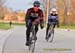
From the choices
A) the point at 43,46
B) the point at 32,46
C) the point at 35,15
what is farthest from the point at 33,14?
the point at 43,46

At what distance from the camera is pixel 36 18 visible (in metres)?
12.4

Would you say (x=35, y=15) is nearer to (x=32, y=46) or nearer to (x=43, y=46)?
(x=32, y=46)

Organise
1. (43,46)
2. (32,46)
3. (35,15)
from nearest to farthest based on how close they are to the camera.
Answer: (32,46) < (35,15) < (43,46)

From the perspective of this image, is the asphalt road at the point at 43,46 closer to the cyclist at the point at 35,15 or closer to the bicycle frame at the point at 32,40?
the bicycle frame at the point at 32,40

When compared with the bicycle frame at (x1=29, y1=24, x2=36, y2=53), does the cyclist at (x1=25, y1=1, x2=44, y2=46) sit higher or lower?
higher

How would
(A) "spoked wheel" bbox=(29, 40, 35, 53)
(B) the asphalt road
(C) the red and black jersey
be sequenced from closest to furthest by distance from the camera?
(A) "spoked wheel" bbox=(29, 40, 35, 53) < (C) the red and black jersey < (B) the asphalt road

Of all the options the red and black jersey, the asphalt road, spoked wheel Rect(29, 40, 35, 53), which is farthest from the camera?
the asphalt road

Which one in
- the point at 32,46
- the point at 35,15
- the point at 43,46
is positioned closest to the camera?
the point at 32,46

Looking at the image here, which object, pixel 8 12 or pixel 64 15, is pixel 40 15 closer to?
pixel 64 15

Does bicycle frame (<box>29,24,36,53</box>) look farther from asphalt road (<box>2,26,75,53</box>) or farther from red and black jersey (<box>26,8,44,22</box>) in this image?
red and black jersey (<box>26,8,44,22</box>)

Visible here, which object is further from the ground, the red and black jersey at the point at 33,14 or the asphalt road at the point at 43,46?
the red and black jersey at the point at 33,14

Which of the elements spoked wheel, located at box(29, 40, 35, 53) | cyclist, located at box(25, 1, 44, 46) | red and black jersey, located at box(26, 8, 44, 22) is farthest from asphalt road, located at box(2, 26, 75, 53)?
red and black jersey, located at box(26, 8, 44, 22)

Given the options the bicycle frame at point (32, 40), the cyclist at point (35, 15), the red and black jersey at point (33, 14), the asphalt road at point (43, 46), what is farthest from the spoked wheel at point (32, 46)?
the red and black jersey at point (33, 14)

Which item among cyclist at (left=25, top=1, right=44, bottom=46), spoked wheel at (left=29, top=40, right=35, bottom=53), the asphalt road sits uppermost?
cyclist at (left=25, top=1, right=44, bottom=46)
